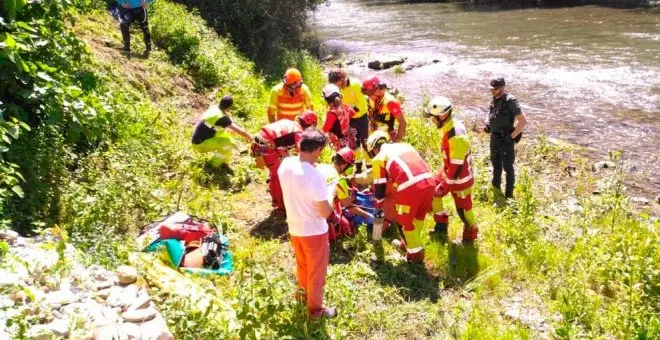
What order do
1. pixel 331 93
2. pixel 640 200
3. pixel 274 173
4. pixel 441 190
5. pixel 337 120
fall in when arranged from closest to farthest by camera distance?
pixel 441 190, pixel 274 173, pixel 331 93, pixel 337 120, pixel 640 200

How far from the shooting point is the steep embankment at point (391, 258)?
4.38 m

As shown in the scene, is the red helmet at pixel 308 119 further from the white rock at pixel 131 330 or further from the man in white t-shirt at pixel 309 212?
the white rock at pixel 131 330

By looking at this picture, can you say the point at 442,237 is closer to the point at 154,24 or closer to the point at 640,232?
the point at 640,232

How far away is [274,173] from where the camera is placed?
21.7ft

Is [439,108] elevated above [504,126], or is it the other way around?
[439,108]

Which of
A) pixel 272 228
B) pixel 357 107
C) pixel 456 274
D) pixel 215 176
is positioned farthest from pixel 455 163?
Answer: pixel 215 176

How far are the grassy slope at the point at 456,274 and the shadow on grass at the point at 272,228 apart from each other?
25mm

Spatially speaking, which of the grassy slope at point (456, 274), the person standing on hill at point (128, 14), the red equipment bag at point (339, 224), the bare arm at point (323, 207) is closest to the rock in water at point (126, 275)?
the grassy slope at point (456, 274)

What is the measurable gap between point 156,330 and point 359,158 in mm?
4501

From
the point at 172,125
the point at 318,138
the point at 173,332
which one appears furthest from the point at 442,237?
the point at 172,125

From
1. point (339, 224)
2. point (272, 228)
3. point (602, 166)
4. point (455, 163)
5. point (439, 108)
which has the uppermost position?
point (439, 108)

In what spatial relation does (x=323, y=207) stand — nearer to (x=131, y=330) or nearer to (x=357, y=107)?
(x=131, y=330)

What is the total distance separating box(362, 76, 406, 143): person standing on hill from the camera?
7.33 metres

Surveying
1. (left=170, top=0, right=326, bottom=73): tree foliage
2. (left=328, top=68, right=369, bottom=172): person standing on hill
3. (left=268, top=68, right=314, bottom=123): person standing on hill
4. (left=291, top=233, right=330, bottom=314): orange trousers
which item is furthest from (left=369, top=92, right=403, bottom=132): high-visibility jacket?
(left=170, top=0, right=326, bottom=73): tree foliage
